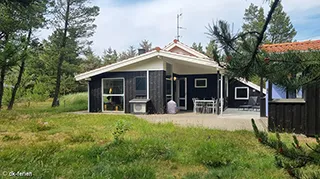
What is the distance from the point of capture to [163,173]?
3600 millimetres

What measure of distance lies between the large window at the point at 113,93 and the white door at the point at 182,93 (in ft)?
12.9

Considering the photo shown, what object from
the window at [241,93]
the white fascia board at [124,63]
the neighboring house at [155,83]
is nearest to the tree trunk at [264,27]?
the neighboring house at [155,83]

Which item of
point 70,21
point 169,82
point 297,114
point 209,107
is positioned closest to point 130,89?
point 169,82

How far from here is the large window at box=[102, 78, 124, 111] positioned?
13.3 m

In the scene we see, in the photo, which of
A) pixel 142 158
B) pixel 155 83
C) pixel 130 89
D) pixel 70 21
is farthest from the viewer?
pixel 70 21

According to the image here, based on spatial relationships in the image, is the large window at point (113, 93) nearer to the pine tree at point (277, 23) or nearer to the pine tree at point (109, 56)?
the pine tree at point (277, 23)

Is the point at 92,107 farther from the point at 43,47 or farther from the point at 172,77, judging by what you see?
the point at 43,47

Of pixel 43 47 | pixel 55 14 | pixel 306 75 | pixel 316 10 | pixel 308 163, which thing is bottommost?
pixel 308 163

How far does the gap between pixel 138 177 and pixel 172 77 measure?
1065 centimetres

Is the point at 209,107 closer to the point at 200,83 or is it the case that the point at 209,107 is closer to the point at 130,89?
the point at 200,83

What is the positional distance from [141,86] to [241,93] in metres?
7.05

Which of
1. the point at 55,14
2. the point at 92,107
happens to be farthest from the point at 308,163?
the point at 55,14

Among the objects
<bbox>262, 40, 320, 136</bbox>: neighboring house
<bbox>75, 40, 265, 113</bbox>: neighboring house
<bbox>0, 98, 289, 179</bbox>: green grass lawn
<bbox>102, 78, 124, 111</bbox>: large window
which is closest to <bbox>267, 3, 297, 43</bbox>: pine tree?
<bbox>262, 40, 320, 136</bbox>: neighboring house

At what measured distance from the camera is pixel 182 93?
1543 cm
